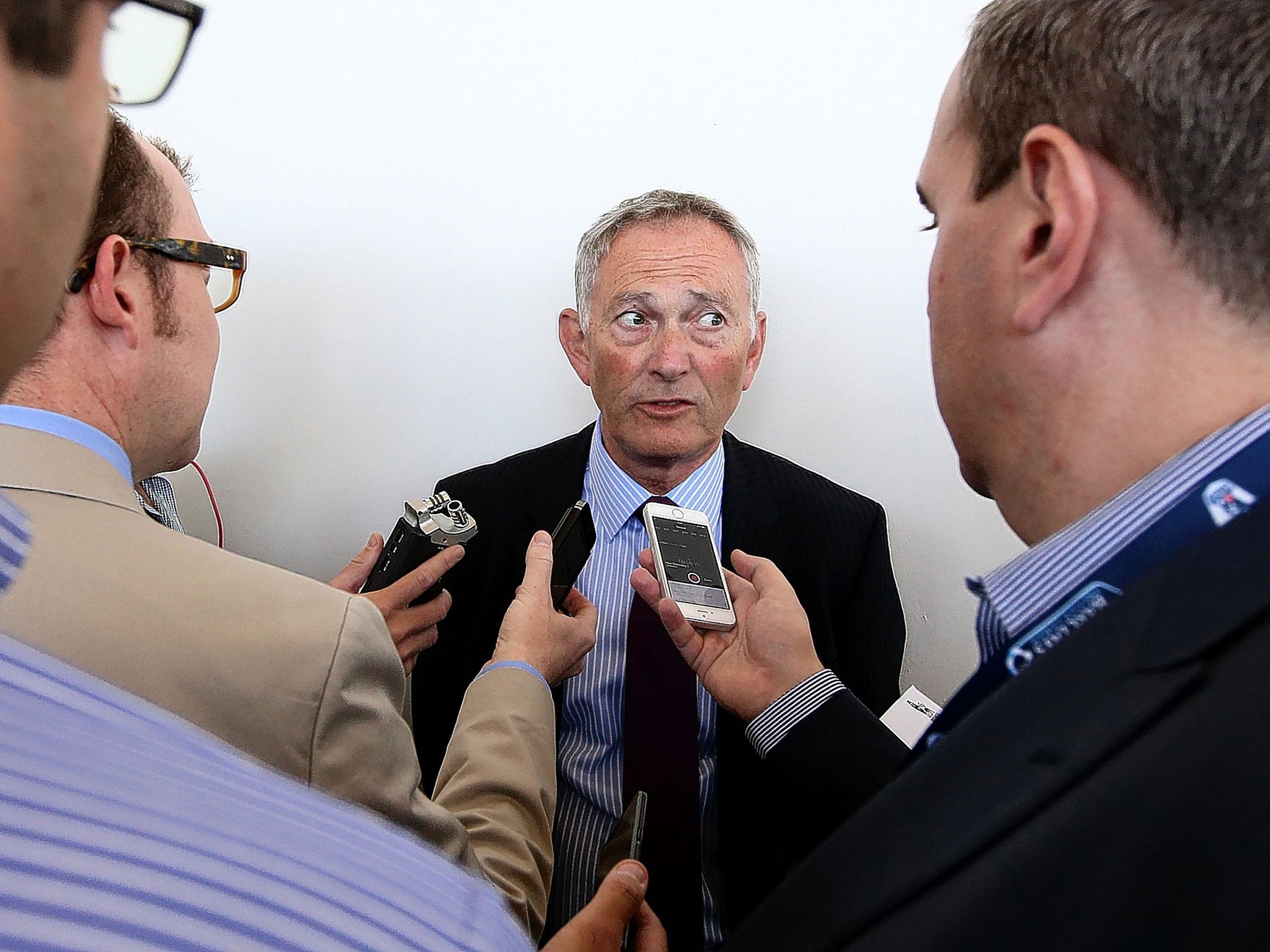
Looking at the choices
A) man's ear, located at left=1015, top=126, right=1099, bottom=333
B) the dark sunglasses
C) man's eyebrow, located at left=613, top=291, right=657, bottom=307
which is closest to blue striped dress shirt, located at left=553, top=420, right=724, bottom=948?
man's eyebrow, located at left=613, top=291, right=657, bottom=307

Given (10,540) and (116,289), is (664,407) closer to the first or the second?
(116,289)

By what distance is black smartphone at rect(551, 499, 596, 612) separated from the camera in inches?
53.7

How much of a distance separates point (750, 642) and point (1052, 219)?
2.40 feet

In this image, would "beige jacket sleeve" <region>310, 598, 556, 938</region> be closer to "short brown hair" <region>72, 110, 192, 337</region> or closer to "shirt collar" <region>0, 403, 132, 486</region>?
"shirt collar" <region>0, 403, 132, 486</region>

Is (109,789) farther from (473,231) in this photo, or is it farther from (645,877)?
(473,231)

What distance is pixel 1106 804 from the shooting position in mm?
458

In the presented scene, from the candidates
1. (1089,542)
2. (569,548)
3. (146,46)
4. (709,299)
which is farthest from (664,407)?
(146,46)

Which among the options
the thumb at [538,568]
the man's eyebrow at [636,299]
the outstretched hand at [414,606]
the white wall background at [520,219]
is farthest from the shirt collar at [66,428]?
the white wall background at [520,219]

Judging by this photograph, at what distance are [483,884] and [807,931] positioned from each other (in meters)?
0.19

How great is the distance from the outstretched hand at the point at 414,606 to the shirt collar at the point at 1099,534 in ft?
2.71

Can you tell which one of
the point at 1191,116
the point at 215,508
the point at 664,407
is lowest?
the point at 215,508

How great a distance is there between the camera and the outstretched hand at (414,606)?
129 cm

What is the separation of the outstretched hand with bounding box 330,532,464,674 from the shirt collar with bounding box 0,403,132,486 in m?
0.40

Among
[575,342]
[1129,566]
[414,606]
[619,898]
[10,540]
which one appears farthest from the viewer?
[575,342]
